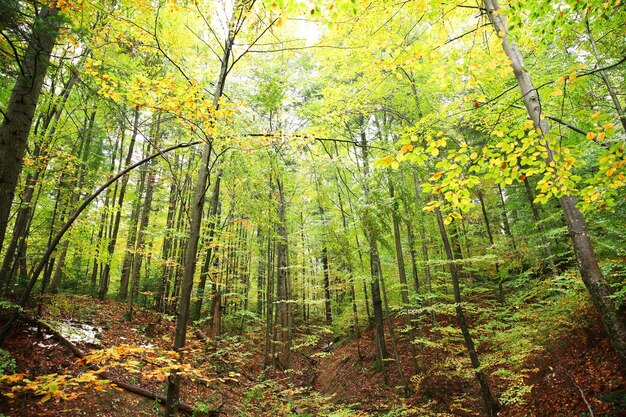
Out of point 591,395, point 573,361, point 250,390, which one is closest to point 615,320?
point 591,395

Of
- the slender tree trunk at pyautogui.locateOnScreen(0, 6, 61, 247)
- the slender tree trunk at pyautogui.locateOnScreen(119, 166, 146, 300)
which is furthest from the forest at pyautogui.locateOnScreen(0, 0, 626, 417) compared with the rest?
the slender tree trunk at pyautogui.locateOnScreen(119, 166, 146, 300)

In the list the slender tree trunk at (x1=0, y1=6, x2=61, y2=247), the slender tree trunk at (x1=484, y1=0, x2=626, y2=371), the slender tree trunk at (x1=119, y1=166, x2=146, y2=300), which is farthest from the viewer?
the slender tree trunk at (x1=119, y1=166, x2=146, y2=300)

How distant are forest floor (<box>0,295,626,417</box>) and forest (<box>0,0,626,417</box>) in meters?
0.06

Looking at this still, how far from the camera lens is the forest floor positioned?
15.0 ft

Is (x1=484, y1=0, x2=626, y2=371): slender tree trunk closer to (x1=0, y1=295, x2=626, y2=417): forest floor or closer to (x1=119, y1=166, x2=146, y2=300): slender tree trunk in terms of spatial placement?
(x1=0, y1=295, x2=626, y2=417): forest floor

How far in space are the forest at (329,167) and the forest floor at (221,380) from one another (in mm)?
60

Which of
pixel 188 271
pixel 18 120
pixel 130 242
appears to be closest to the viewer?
pixel 18 120

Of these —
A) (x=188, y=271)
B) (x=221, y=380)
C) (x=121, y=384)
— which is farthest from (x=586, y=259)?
→ (x=121, y=384)

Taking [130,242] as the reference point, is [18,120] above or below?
below

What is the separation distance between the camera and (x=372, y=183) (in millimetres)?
8477

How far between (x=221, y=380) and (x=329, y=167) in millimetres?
5253

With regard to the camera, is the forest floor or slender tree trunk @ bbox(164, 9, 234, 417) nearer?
slender tree trunk @ bbox(164, 9, 234, 417)

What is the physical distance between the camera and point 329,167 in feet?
25.2

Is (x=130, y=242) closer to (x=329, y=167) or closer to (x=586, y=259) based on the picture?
(x=329, y=167)
